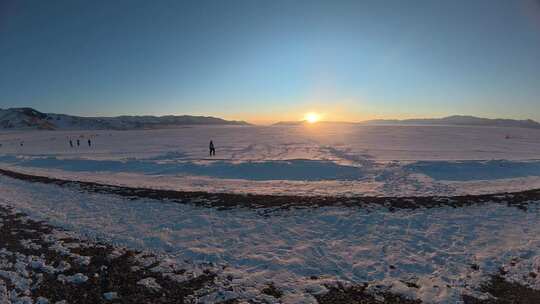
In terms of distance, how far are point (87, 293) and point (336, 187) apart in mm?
11987

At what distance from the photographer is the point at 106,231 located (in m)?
9.03

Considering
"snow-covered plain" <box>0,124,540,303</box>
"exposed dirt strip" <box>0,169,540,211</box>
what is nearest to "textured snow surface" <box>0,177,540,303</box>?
"snow-covered plain" <box>0,124,540,303</box>

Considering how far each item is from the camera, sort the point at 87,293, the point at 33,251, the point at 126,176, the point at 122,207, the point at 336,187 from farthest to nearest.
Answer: the point at 126,176
the point at 336,187
the point at 122,207
the point at 33,251
the point at 87,293

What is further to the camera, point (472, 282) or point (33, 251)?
point (33, 251)

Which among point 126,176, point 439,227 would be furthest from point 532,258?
point 126,176

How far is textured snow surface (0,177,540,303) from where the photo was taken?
6316 millimetres

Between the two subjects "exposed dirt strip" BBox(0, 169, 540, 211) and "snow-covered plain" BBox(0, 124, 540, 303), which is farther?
"exposed dirt strip" BBox(0, 169, 540, 211)

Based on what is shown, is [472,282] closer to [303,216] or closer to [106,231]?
[303,216]

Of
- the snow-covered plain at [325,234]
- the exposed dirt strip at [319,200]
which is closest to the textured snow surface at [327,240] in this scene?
the snow-covered plain at [325,234]

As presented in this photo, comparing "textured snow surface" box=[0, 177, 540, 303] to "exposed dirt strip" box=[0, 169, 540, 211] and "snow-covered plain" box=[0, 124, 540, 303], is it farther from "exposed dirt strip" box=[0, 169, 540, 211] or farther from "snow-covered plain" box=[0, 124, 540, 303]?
"exposed dirt strip" box=[0, 169, 540, 211]

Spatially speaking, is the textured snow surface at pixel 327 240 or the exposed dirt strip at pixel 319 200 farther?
the exposed dirt strip at pixel 319 200

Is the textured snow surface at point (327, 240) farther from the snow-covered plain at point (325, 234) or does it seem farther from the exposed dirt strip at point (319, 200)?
the exposed dirt strip at point (319, 200)

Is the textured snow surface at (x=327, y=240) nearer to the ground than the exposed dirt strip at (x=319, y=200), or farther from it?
nearer to the ground

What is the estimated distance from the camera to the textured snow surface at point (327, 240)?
6316 mm
